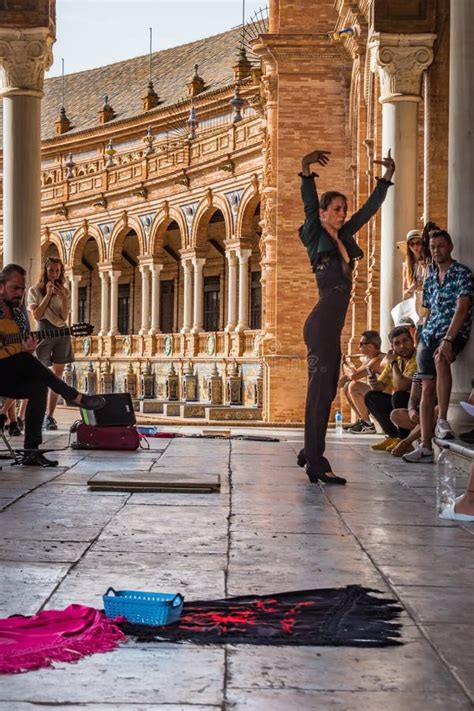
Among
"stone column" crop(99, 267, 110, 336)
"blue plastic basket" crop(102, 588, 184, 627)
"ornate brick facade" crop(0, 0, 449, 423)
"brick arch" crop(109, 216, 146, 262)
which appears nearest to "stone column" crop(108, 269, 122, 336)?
"ornate brick facade" crop(0, 0, 449, 423)

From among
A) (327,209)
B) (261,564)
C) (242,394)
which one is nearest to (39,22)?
(327,209)

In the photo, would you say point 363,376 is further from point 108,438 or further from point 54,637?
point 54,637

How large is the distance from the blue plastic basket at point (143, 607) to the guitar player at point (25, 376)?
4.88 m

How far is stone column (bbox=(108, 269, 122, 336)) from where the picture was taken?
1805 inches

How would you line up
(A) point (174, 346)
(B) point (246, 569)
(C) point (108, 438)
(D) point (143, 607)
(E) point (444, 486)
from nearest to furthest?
(D) point (143, 607), (B) point (246, 569), (E) point (444, 486), (C) point (108, 438), (A) point (174, 346)

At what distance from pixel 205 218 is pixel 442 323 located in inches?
1258

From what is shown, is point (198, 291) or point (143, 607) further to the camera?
point (198, 291)

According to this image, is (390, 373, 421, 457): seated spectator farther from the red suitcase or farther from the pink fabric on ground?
the pink fabric on ground

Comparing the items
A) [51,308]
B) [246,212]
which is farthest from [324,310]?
[246,212]

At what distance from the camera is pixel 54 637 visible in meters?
3.26

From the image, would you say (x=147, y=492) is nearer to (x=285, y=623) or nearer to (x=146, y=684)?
(x=285, y=623)

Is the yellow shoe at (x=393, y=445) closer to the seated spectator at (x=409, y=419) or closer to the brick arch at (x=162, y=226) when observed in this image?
the seated spectator at (x=409, y=419)

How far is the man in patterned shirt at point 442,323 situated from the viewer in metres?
8.16

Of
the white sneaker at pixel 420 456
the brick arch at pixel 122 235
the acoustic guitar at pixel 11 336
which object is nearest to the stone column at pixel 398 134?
the white sneaker at pixel 420 456
